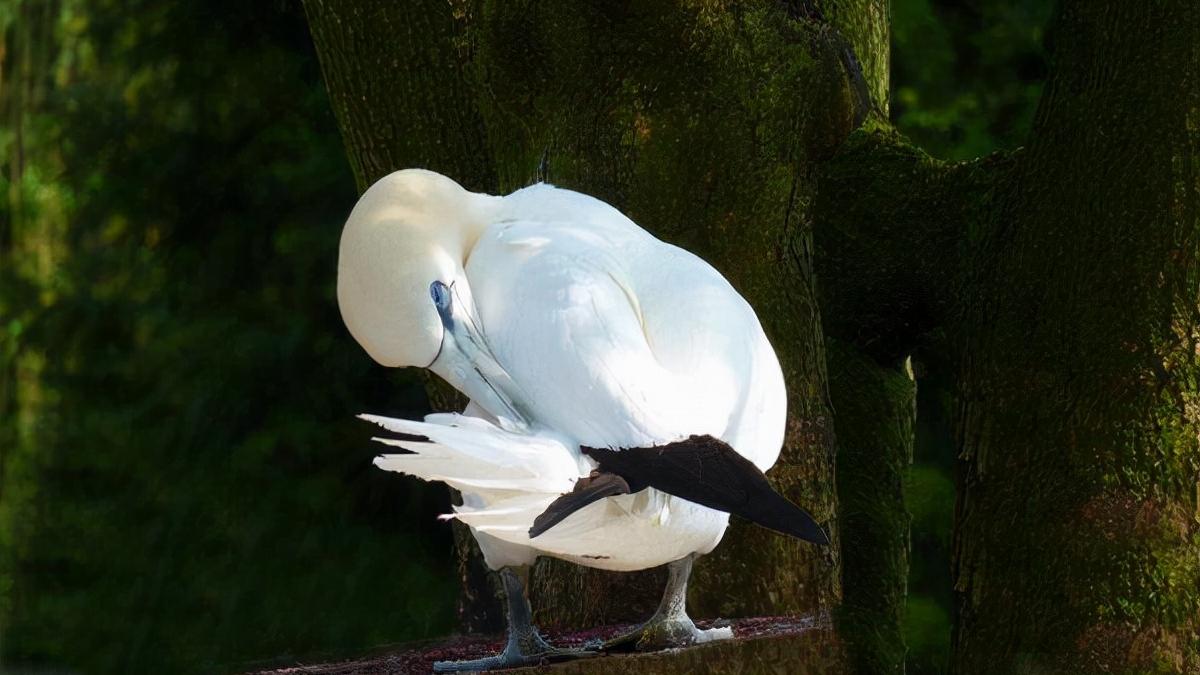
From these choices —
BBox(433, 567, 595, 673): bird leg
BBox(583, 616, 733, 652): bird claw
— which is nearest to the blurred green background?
BBox(433, 567, 595, 673): bird leg

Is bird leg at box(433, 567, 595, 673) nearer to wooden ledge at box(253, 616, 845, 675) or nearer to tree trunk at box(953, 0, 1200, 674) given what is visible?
wooden ledge at box(253, 616, 845, 675)

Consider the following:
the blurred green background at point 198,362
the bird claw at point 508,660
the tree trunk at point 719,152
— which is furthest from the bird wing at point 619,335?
the blurred green background at point 198,362

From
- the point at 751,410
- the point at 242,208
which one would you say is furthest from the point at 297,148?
the point at 751,410

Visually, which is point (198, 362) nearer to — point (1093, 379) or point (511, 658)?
point (511, 658)

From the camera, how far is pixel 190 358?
8.38 meters

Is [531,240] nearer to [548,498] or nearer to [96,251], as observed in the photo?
[548,498]

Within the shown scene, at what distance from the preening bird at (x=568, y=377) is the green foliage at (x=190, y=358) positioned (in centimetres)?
487

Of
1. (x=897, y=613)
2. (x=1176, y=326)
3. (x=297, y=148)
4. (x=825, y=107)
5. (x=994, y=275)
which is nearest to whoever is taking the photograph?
(x=1176, y=326)

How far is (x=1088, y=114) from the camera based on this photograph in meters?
3.86

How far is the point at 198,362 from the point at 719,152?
4674 mm

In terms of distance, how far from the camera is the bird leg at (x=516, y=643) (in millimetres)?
3523

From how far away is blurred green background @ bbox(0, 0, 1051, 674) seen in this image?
27.5 ft

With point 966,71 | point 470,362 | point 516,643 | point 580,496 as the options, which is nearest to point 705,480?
point 580,496

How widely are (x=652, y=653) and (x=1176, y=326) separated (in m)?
1.28
